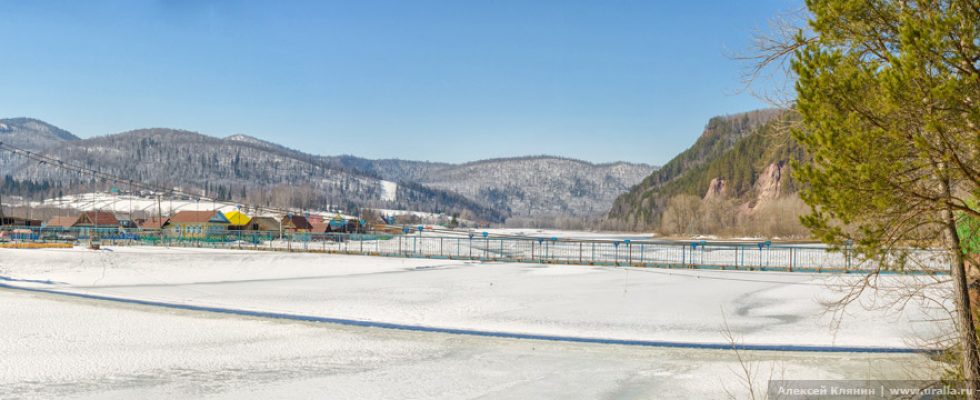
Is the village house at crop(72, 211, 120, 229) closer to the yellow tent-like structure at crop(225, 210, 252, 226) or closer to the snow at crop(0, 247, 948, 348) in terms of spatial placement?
the yellow tent-like structure at crop(225, 210, 252, 226)

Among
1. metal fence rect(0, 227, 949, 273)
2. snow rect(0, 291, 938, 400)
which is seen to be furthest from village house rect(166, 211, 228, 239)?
snow rect(0, 291, 938, 400)

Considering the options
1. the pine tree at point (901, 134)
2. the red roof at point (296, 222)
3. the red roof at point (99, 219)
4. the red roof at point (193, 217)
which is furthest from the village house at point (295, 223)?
the pine tree at point (901, 134)

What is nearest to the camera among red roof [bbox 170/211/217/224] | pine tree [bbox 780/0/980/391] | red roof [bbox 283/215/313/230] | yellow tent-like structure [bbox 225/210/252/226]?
pine tree [bbox 780/0/980/391]

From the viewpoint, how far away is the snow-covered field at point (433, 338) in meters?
10.4

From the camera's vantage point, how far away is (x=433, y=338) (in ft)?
46.6

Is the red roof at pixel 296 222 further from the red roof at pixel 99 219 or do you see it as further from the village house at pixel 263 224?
the red roof at pixel 99 219

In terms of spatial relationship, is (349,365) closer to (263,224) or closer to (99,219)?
(263,224)

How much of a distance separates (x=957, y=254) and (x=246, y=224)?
80018 millimetres

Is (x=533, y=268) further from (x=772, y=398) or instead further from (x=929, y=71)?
(x=929, y=71)

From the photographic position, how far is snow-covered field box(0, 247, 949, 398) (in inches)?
408

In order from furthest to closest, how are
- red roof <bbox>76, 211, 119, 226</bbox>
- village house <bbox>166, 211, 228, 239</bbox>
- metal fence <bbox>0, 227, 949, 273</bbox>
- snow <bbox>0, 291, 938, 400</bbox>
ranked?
red roof <bbox>76, 211, 119, 226</bbox> < village house <bbox>166, 211, 228, 239</bbox> < metal fence <bbox>0, 227, 949, 273</bbox> < snow <bbox>0, 291, 938, 400</bbox>

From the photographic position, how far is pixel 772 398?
9.63 metres

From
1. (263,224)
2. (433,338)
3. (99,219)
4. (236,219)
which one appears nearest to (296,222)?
(263,224)

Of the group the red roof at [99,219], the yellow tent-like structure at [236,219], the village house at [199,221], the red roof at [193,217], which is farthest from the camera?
the red roof at [99,219]
